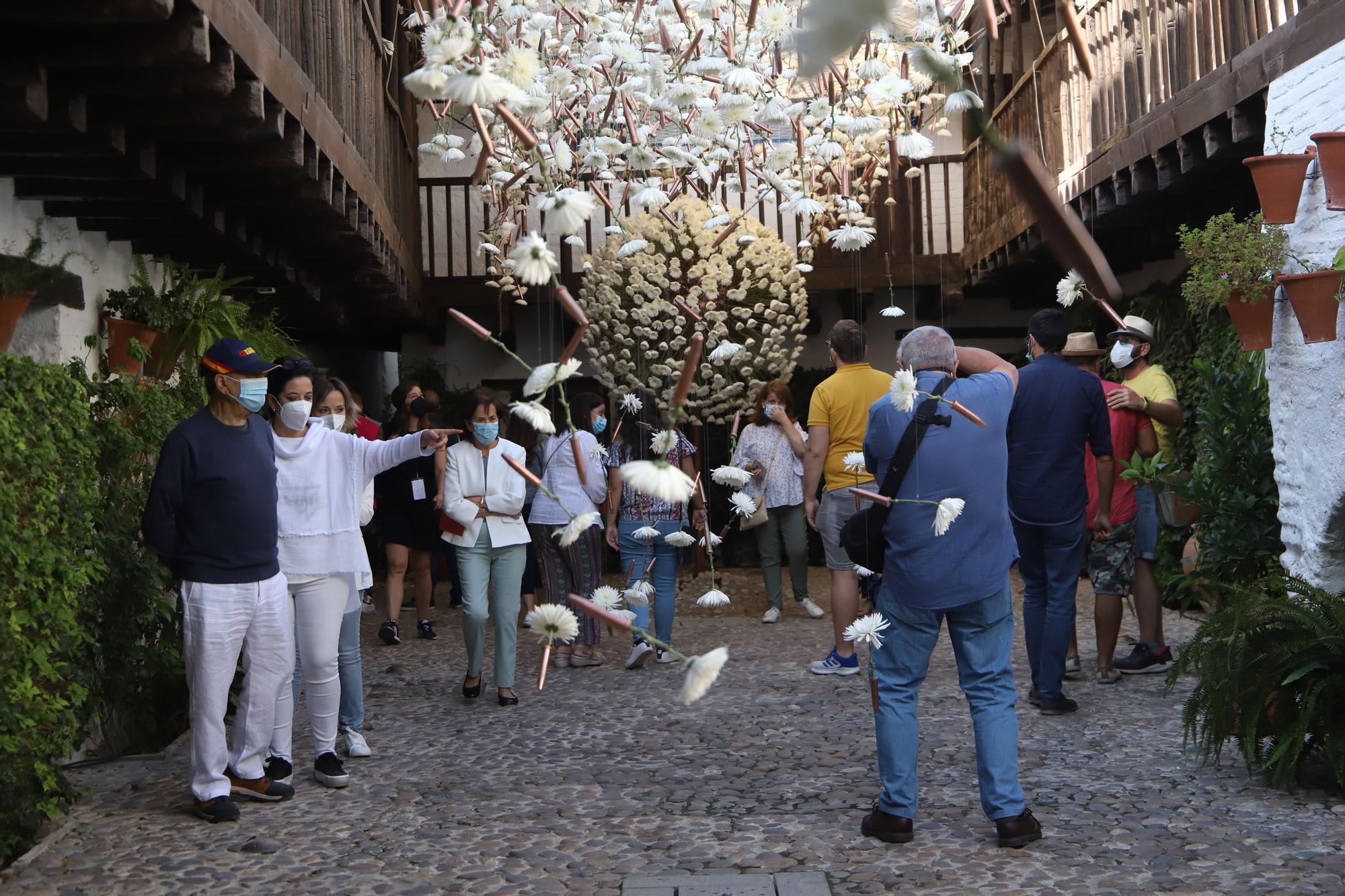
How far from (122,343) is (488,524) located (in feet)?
6.66

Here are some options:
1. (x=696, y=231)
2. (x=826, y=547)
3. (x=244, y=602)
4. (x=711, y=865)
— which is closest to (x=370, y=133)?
(x=696, y=231)

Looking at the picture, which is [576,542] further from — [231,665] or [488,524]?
[231,665]

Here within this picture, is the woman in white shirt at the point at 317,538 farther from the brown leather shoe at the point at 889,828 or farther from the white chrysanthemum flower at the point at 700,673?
the white chrysanthemum flower at the point at 700,673

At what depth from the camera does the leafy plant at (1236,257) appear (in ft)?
18.8

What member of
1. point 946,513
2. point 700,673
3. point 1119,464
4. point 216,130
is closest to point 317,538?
point 216,130

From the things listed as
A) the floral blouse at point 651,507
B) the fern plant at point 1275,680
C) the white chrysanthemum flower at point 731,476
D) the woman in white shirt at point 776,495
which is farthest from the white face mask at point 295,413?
the woman in white shirt at point 776,495

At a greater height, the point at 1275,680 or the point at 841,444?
the point at 841,444

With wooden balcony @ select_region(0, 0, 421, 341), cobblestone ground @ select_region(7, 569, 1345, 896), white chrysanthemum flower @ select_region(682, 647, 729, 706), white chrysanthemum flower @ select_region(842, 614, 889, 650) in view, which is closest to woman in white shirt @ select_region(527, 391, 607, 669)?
cobblestone ground @ select_region(7, 569, 1345, 896)

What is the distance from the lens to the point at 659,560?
7.45 m

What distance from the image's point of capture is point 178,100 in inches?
175

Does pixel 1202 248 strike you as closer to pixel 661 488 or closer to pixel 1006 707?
pixel 1006 707

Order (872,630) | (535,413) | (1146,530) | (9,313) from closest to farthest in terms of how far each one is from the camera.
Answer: (535,413) → (872,630) → (9,313) → (1146,530)

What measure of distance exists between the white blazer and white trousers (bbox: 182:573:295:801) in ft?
5.12

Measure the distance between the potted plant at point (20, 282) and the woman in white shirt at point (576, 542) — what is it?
2.68 m
